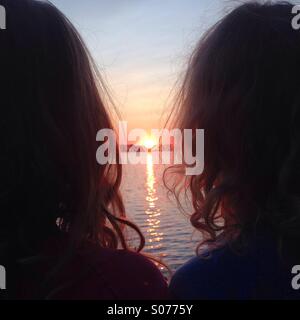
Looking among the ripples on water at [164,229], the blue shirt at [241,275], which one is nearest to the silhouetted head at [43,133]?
the blue shirt at [241,275]

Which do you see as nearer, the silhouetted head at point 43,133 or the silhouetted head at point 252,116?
the silhouetted head at point 43,133

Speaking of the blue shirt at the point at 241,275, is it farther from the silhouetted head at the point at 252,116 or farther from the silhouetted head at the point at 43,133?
the silhouetted head at the point at 43,133

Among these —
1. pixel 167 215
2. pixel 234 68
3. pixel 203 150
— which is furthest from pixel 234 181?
pixel 167 215

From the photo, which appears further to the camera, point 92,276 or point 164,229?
point 164,229

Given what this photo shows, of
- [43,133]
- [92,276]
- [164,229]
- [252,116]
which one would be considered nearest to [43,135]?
[43,133]

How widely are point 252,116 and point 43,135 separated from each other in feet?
2.76

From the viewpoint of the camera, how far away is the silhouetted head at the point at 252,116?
72.7 inches

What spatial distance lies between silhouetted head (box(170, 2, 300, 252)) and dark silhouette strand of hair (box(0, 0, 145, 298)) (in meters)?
0.54

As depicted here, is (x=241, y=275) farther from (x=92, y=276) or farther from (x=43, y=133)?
(x=43, y=133)

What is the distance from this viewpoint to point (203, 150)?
209 cm

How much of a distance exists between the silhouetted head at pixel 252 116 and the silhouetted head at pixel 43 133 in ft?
1.78

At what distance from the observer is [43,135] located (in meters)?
1.74

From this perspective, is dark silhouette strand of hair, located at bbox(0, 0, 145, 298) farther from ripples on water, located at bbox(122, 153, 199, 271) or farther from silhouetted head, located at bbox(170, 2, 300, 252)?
Result: ripples on water, located at bbox(122, 153, 199, 271)

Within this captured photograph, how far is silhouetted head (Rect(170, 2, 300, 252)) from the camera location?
1.85 meters
